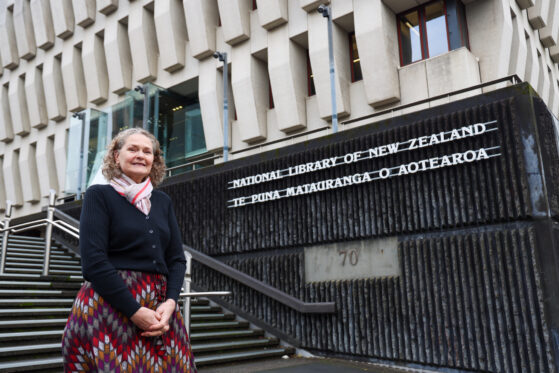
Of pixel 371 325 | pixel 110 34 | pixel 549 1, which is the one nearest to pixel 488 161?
pixel 371 325

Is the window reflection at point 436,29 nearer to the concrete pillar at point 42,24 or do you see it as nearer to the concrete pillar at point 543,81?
the concrete pillar at point 543,81

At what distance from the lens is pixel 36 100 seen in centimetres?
2127

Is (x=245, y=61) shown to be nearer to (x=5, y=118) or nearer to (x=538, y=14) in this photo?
(x=538, y=14)

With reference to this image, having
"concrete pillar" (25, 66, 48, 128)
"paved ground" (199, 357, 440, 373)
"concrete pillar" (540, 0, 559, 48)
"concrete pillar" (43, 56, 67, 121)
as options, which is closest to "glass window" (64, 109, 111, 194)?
"concrete pillar" (43, 56, 67, 121)

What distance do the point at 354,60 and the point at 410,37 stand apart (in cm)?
164

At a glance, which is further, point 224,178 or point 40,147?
point 40,147

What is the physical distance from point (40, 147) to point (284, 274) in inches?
681

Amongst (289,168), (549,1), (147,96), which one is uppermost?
(549,1)

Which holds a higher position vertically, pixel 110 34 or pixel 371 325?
pixel 110 34

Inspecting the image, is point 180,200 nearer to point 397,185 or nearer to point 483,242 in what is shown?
point 397,185

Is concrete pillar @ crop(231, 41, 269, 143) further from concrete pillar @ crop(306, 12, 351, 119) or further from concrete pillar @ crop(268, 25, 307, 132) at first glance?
concrete pillar @ crop(306, 12, 351, 119)

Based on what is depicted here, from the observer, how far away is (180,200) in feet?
32.7

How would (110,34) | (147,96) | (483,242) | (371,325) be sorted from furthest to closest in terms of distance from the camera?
(110,34)
(147,96)
(371,325)
(483,242)

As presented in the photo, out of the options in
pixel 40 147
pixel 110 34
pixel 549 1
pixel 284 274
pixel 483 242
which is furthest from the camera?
pixel 40 147
